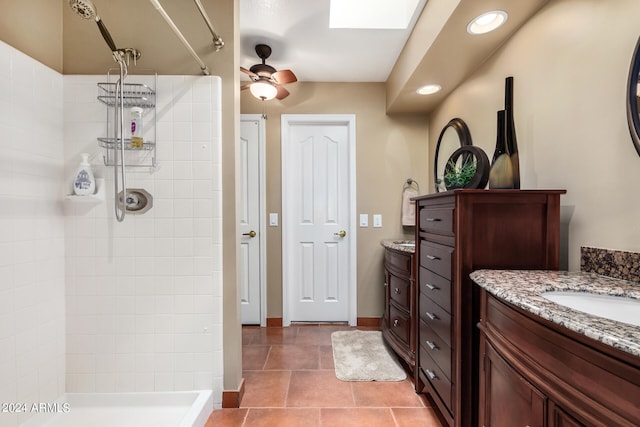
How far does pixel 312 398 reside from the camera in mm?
1786

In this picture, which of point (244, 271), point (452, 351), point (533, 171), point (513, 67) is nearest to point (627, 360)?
point (452, 351)

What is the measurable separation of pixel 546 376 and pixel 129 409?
2049 millimetres

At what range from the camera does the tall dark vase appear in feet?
4.66

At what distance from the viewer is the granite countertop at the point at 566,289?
575mm

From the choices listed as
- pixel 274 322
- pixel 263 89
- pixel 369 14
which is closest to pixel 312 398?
pixel 274 322

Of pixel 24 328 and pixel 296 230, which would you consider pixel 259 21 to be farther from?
pixel 24 328

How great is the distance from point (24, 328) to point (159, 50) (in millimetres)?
1669

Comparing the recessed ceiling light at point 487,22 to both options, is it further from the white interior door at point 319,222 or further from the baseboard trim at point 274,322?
the baseboard trim at point 274,322

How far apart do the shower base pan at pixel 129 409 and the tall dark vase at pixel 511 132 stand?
206cm

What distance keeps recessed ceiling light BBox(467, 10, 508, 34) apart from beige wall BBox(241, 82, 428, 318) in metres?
1.32

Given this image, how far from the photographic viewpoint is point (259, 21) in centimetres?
199

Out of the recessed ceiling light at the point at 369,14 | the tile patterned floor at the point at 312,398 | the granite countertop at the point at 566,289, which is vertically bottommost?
the tile patterned floor at the point at 312,398

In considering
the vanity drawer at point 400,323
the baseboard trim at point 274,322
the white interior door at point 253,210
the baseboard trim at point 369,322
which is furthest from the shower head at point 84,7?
the baseboard trim at point 369,322

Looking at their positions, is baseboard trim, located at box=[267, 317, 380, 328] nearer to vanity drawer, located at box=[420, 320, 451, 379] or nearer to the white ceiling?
vanity drawer, located at box=[420, 320, 451, 379]
